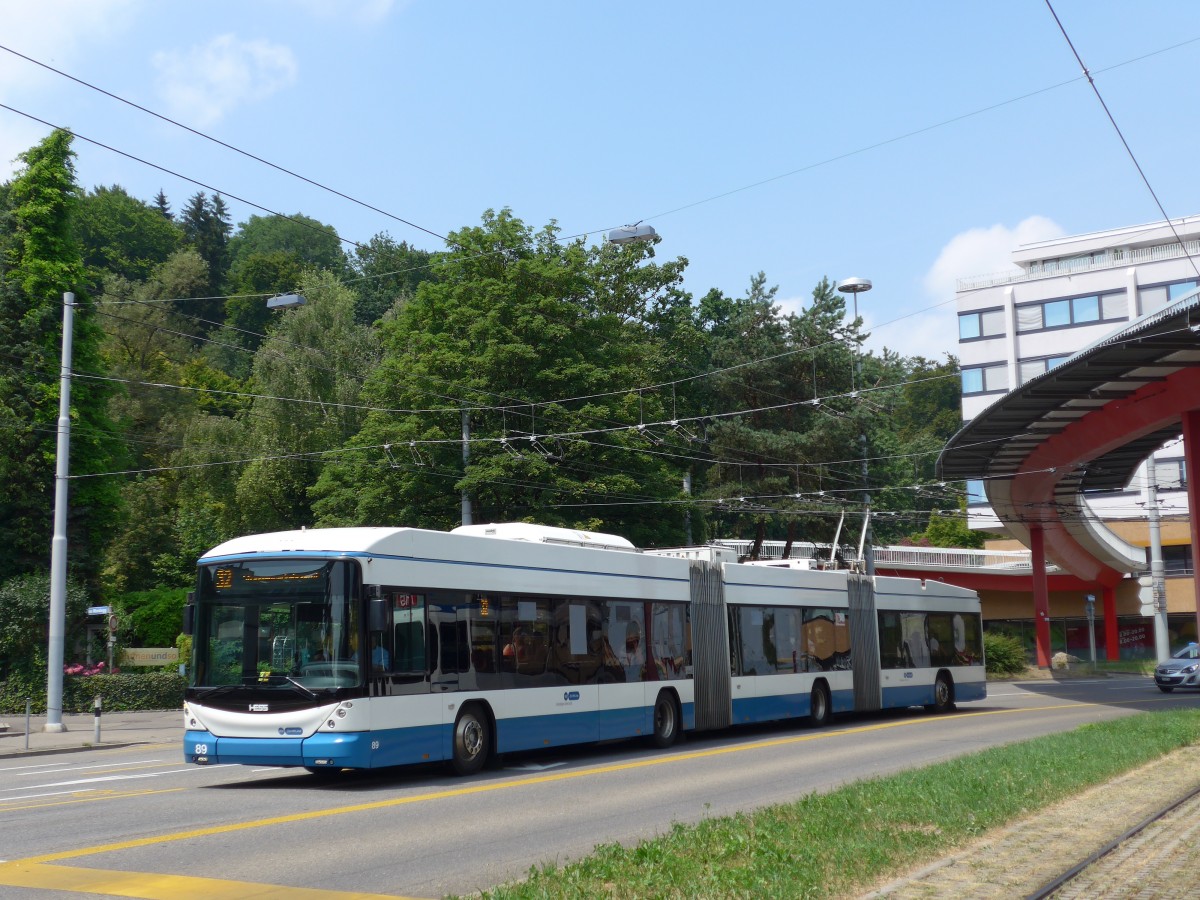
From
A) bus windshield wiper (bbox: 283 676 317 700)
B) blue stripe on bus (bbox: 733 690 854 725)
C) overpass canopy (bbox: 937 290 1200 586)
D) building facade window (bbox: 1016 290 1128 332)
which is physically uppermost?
building facade window (bbox: 1016 290 1128 332)

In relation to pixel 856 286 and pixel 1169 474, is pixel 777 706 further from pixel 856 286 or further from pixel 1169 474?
pixel 1169 474

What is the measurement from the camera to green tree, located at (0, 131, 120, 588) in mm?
42969

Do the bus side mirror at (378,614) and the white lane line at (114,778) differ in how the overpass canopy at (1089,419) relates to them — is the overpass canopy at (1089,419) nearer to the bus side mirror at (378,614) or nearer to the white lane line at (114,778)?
the bus side mirror at (378,614)

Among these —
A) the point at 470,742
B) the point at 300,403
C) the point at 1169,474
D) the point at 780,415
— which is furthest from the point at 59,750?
the point at 1169,474

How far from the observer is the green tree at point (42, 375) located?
4297 centimetres

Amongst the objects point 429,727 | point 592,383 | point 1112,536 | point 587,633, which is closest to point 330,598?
point 429,727

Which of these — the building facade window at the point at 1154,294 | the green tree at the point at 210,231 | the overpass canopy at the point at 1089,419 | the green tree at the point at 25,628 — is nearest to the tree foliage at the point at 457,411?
the overpass canopy at the point at 1089,419

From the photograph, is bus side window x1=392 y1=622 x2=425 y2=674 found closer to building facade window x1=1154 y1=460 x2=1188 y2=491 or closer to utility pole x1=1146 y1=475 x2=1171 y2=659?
utility pole x1=1146 y1=475 x2=1171 y2=659

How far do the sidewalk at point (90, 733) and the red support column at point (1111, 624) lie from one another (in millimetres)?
49468

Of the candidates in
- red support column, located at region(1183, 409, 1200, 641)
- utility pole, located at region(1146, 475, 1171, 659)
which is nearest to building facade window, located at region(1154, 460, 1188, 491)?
utility pole, located at region(1146, 475, 1171, 659)

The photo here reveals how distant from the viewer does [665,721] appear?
2108 cm

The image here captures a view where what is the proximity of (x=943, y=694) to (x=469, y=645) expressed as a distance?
17.7 meters

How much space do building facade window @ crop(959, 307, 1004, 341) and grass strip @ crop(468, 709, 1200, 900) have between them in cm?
7837

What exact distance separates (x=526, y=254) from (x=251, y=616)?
31.5 metres
